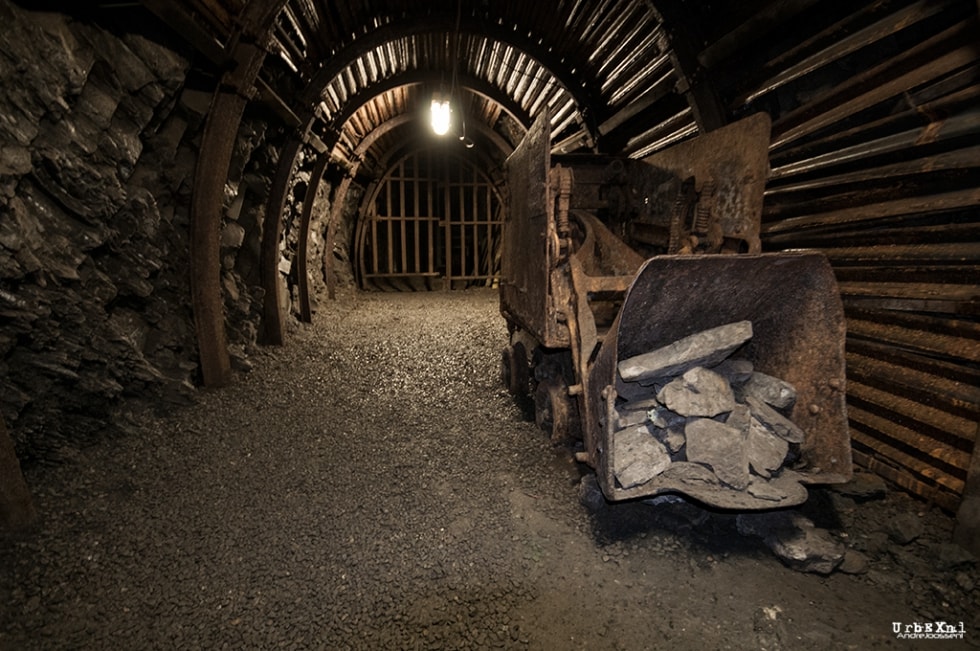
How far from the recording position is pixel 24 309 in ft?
8.09

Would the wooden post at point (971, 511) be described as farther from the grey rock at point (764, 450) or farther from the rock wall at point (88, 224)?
the rock wall at point (88, 224)

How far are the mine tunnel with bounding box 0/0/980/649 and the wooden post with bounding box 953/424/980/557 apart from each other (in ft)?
0.06

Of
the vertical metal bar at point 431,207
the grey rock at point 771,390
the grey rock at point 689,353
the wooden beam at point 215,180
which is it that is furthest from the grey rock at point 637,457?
the vertical metal bar at point 431,207

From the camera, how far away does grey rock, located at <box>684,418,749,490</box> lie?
2062 millimetres

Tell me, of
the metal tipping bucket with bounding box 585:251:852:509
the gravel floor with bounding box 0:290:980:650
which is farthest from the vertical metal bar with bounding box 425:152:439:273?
the metal tipping bucket with bounding box 585:251:852:509

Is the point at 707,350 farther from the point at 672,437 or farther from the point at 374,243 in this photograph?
the point at 374,243

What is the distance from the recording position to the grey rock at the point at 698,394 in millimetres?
2254

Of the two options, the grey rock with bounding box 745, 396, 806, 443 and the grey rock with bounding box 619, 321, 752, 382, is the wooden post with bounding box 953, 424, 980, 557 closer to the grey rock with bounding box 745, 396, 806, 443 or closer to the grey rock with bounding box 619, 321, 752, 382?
the grey rock with bounding box 745, 396, 806, 443

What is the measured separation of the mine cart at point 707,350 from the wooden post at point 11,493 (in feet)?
10.3

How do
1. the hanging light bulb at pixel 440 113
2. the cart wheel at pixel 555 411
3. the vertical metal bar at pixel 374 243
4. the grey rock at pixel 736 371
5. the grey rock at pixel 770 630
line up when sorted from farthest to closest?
the vertical metal bar at pixel 374 243, the hanging light bulb at pixel 440 113, the cart wheel at pixel 555 411, the grey rock at pixel 736 371, the grey rock at pixel 770 630

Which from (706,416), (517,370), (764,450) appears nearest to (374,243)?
(517,370)

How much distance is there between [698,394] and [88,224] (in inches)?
170

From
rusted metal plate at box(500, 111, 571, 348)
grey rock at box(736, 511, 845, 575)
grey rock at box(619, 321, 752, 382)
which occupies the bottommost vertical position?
grey rock at box(736, 511, 845, 575)

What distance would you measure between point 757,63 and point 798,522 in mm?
3570
